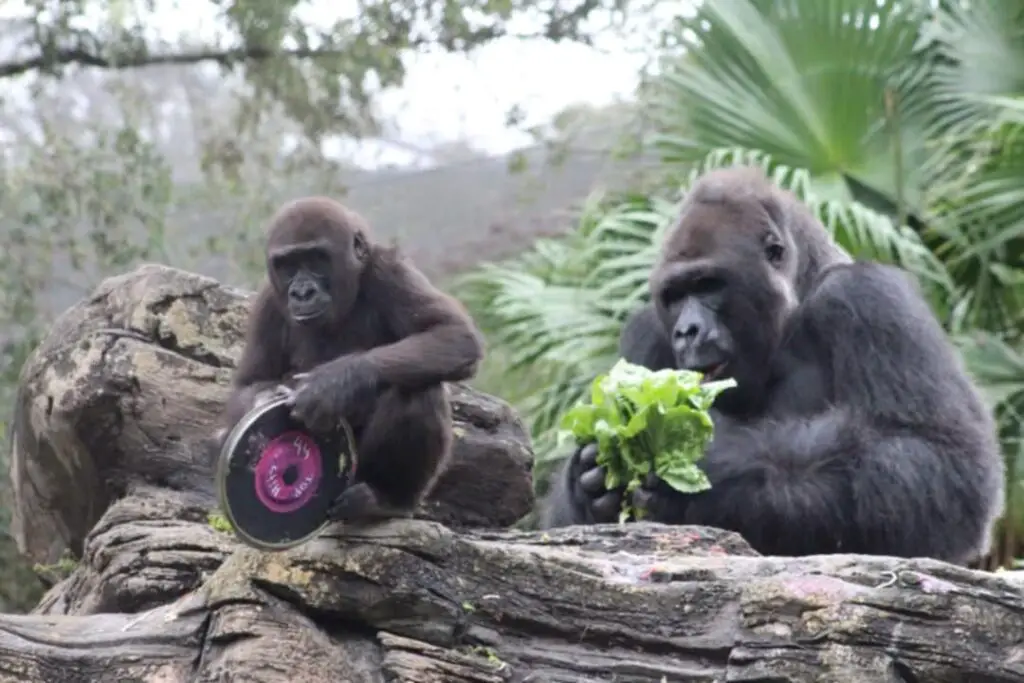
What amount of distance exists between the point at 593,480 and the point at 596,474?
2 centimetres

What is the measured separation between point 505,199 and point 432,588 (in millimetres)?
11143

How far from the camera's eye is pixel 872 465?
4.26m

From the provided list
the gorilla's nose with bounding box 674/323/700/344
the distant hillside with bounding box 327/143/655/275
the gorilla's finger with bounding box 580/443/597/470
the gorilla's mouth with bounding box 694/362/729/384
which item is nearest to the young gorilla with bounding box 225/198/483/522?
the gorilla's finger with bounding box 580/443/597/470

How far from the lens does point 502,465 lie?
467 centimetres

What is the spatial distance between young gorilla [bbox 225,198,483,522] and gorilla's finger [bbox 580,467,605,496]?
79 centimetres

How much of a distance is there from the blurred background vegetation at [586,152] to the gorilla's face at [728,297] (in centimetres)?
192

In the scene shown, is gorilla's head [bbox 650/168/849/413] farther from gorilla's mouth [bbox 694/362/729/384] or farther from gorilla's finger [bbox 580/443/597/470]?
gorilla's finger [bbox 580/443/597/470]

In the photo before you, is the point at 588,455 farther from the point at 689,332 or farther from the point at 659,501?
the point at 689,332

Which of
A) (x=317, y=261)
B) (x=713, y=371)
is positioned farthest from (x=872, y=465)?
(x=317, y=261)

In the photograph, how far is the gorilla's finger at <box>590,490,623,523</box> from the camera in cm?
427

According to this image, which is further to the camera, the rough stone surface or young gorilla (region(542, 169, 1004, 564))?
young gorilla (region(542, 169, 1004, 564))

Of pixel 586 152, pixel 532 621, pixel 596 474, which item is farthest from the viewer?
pixel 586 152

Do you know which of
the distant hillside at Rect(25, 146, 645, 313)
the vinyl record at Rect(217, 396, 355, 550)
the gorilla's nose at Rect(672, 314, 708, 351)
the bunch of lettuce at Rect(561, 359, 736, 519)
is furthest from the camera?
the distant hillside at Rect(25, 146, 645, 313)

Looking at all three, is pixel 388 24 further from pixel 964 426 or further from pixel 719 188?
pixel 964 426
